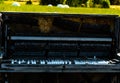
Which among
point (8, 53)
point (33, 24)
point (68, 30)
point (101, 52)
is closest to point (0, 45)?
point (8, 53)

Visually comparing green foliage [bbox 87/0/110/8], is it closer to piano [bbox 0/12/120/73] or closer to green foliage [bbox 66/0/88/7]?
green foliage [bbox 66/0/88/7]

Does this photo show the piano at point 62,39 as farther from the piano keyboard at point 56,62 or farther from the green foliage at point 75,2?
the green foliage at point 75,2

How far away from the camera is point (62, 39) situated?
22.2ft

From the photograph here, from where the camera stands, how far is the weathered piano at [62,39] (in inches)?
256

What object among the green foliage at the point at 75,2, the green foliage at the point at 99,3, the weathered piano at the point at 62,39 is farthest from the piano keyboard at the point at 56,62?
the green foliage at the point at 99,3

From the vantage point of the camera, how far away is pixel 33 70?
20.2 ft

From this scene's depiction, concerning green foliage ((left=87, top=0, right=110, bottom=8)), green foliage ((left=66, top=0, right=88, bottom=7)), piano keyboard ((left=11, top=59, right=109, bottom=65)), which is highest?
piano keyboard ((left=11, top=59, right=109, bottom=65))

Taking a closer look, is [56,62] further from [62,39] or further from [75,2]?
[75,2]

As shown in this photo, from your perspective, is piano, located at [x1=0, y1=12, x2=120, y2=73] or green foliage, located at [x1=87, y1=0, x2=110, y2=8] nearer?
piano, located at [x1=0, y1=12, x2=120, y2=73]

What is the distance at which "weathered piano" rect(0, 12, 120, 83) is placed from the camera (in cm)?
651

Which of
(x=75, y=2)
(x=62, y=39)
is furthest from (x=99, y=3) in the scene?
(x=62, y=39)

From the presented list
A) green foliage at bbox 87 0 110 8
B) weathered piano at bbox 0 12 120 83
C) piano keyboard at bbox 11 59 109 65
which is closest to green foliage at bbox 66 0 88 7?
green foliage at bbox 87 0 110 8

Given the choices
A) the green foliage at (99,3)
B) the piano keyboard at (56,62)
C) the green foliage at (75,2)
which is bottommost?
the green foliage at (99,3)
